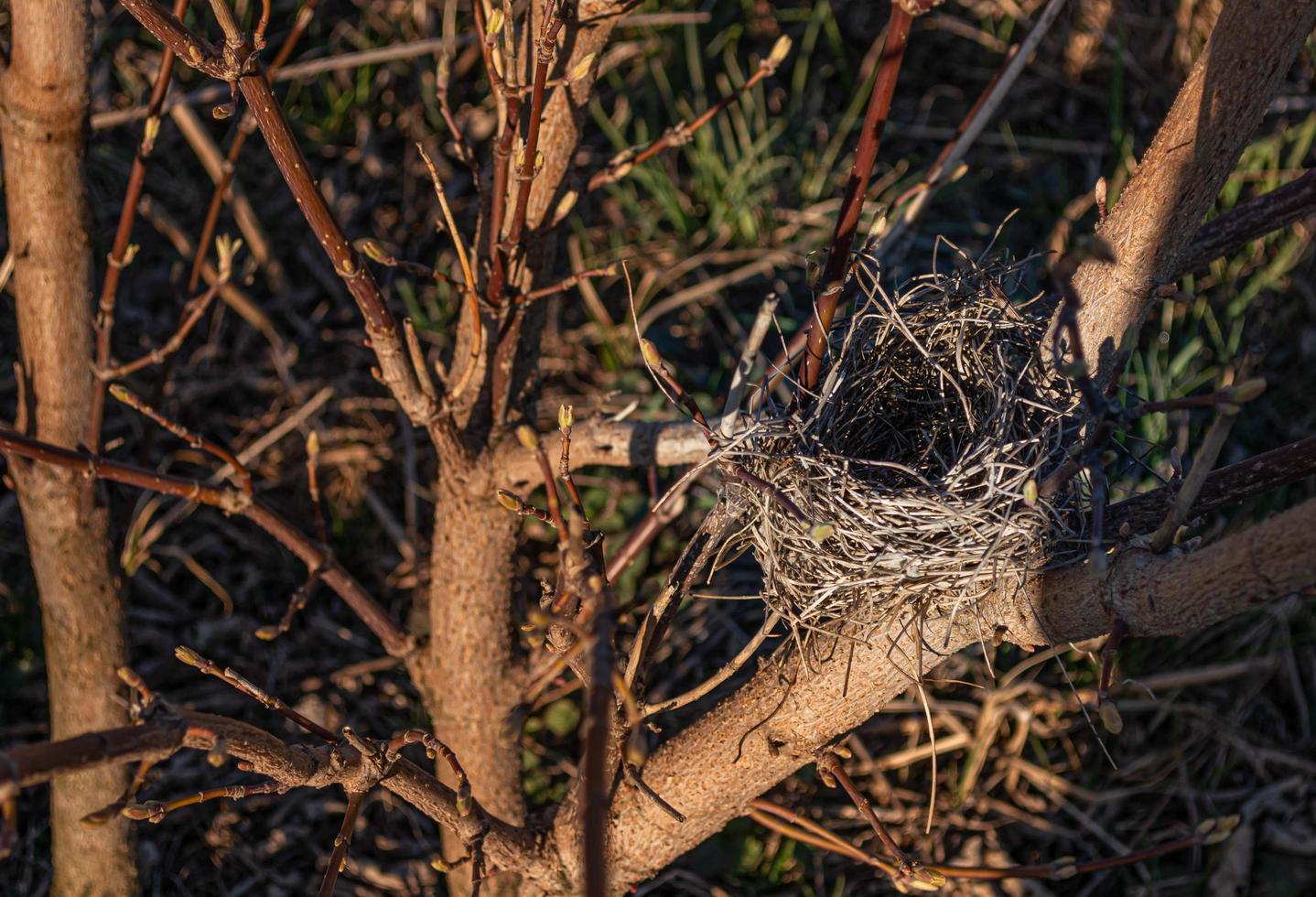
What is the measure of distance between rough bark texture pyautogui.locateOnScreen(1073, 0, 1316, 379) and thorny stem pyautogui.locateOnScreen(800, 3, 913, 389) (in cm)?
43

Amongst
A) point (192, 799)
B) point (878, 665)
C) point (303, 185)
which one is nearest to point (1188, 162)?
point (878, 665)

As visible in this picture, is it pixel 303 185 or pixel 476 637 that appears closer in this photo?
pixel 303 185

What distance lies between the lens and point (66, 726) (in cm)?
243

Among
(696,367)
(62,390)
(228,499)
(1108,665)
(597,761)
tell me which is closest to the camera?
(597,761)

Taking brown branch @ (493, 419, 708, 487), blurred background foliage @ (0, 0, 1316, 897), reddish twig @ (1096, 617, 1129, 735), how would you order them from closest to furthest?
reddish twig @ (1096, 617, 1129, 735)
brown branch @ (493, 419, 708, 487)
blurred background foliage @ (0, 0, 1316, 897)

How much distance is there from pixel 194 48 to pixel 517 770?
1.65 m

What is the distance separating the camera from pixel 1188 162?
5.25ft

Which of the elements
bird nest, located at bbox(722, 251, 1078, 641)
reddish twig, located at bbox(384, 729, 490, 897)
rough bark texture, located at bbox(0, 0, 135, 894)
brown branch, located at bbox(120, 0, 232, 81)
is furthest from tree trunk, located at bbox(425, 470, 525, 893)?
brown branch, located at bbox(120, 0, 232, 81)

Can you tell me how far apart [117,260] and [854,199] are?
5.14 feet

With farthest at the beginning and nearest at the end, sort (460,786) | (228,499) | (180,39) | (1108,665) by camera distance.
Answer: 1. (228,499)
2. (460,786)
3. (180,39)
4. (1108,665)

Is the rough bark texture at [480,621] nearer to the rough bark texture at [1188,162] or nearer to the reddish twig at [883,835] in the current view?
the reddish twig at [883,835]

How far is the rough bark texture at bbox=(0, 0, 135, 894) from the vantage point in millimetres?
2049

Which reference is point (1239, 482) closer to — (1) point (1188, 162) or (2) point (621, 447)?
(1) point (1188, 162)

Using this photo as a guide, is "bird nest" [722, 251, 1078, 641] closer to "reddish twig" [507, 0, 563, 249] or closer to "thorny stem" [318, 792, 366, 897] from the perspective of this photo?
"reddish twig" [507, 0, 563, 249]
